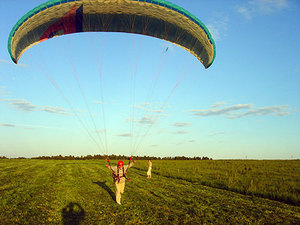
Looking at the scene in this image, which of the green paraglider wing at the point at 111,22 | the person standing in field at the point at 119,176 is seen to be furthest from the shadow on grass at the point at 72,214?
the green paraglider wing at the point at 111,22

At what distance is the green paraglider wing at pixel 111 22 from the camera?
392 inches

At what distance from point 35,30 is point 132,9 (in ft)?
18.2

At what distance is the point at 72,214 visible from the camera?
7.52 meters

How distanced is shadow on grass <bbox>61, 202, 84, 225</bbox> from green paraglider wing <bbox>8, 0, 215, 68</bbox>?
367 inches

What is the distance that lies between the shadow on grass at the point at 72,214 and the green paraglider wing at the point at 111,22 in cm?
932

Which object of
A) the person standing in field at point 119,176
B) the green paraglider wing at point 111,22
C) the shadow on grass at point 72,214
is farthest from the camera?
the green paraglider wing at point 111,22

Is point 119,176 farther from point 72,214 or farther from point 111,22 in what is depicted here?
point 111,22

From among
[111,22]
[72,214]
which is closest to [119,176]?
[72,214]

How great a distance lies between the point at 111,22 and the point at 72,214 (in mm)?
9826

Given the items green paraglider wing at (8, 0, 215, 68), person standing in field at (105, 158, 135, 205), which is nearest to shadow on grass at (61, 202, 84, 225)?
person standing in field at (105, 158, 135, 205)

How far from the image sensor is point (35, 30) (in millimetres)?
10992

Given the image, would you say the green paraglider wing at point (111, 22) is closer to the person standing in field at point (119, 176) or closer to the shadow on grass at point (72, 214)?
the person standing in field at point (119, 176)

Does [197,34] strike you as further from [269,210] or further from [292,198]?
[292,198]

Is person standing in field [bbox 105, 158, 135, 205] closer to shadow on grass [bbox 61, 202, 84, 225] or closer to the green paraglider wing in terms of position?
shadow on grass [bbox 61, 202, 84, 225]
